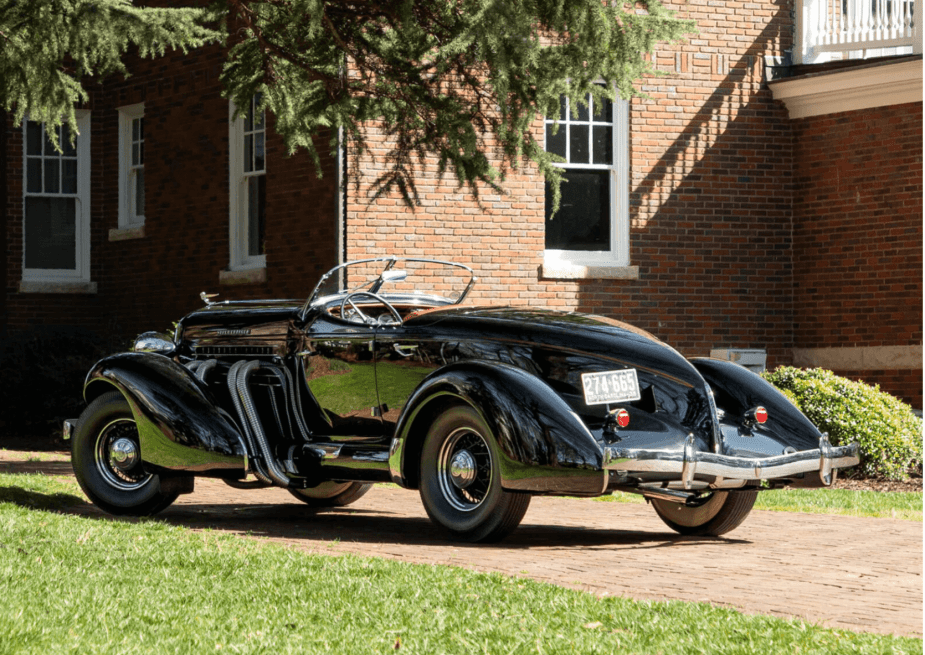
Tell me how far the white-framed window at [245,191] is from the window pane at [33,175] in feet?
12.0

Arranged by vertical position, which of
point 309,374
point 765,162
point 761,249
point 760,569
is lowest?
point 760,569

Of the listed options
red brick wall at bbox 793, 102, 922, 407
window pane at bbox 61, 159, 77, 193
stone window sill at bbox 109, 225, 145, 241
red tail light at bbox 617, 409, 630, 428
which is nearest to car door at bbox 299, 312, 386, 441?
red tail light at bbox 617, 409, 630, 428

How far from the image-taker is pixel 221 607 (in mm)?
5090

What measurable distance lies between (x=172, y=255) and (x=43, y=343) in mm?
2003

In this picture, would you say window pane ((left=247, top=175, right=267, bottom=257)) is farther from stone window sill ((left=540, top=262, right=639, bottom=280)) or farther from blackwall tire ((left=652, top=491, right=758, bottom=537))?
blackwall tire ((left=652, top=491, right=758, bottom=537))

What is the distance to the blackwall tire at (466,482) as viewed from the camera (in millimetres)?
7098

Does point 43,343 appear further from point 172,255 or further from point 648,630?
point 648,630

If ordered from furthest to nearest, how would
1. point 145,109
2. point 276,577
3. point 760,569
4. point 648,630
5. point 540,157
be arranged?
point 145,109 < point 540,157 < point 760,569 < point 276,577 < point 648,630

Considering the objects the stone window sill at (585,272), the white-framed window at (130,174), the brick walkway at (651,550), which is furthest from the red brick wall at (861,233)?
the white-framed window at (130,174)

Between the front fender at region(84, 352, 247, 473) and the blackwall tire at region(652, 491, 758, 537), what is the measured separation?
2.63 meters

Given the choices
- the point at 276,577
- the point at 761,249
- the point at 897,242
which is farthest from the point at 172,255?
the point at 276,577

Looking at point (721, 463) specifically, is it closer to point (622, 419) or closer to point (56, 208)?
point (622, 419)

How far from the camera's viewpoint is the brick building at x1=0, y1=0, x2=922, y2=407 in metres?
14.7

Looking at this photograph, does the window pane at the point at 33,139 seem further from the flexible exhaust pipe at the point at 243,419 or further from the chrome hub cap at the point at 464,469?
the chrome hub cap at the point at 464,469
